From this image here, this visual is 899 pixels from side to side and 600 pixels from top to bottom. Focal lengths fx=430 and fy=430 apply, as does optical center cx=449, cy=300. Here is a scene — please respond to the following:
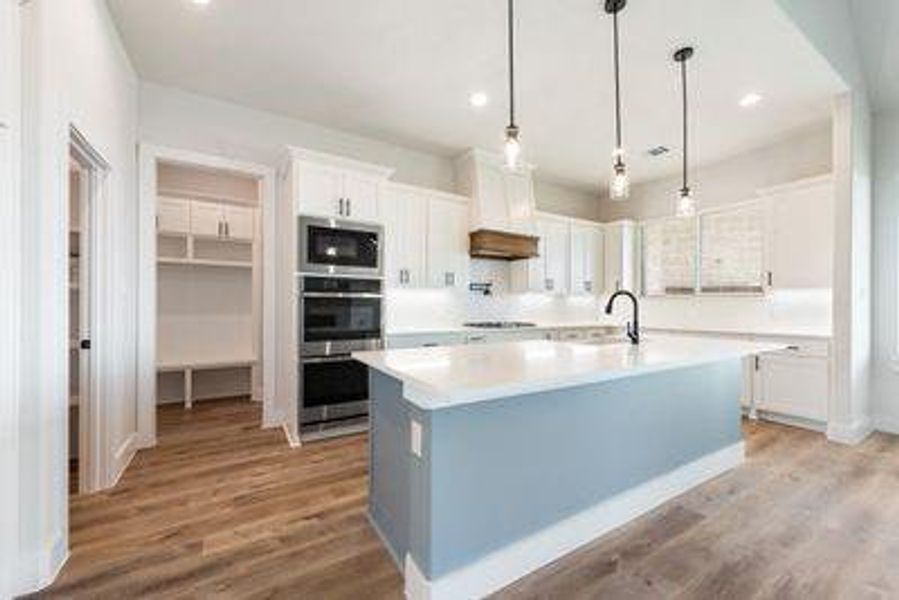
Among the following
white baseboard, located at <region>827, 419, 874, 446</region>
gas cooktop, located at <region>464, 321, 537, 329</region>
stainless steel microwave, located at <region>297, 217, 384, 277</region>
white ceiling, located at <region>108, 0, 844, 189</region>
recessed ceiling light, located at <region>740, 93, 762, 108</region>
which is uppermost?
white ceiling, located at <region>108, 0, 844, 189</region>

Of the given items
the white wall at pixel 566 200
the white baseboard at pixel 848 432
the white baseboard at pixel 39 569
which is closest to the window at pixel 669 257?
the white wall at pixel 566 200

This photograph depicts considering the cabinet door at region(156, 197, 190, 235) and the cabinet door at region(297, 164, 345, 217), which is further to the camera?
the cabinet door at region(156, 197, 190, 235)

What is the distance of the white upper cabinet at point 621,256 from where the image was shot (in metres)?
6.05

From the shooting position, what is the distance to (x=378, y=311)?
4.05 m

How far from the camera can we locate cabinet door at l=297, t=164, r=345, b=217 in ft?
12.0

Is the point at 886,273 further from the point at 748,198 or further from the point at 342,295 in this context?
the point at 342,295

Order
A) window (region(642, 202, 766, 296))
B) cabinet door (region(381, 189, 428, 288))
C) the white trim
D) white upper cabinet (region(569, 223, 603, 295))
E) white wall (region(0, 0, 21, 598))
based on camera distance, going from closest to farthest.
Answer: white wall (region(0, 0, 21, 598))
the white trim
cabinet door (region(381, 189, 428, 288))
window (region(642, 202, 766, 296))
white upper cabinet (region(569, 223, 603, 295))

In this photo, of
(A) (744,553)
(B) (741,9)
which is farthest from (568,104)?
(A) (744,553)

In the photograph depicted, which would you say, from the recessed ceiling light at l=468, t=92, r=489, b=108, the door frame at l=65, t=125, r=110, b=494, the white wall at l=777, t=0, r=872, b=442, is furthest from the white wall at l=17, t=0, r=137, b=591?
the white wall at l=777, t=0, r=872, b=442

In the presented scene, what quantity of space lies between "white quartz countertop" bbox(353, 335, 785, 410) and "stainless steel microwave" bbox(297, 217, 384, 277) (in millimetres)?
1660

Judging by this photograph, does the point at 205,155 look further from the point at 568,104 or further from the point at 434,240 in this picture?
the point at 568,104

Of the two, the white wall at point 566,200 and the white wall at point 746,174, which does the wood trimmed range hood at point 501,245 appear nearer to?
the white wall at point 566,200

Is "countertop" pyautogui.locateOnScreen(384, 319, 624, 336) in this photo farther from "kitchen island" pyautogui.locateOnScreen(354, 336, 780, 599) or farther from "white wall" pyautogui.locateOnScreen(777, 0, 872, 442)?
"white wall" pyautogui.locateOnScreen(777, 0, 872, 442)

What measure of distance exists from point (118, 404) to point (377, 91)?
3.12 meters
